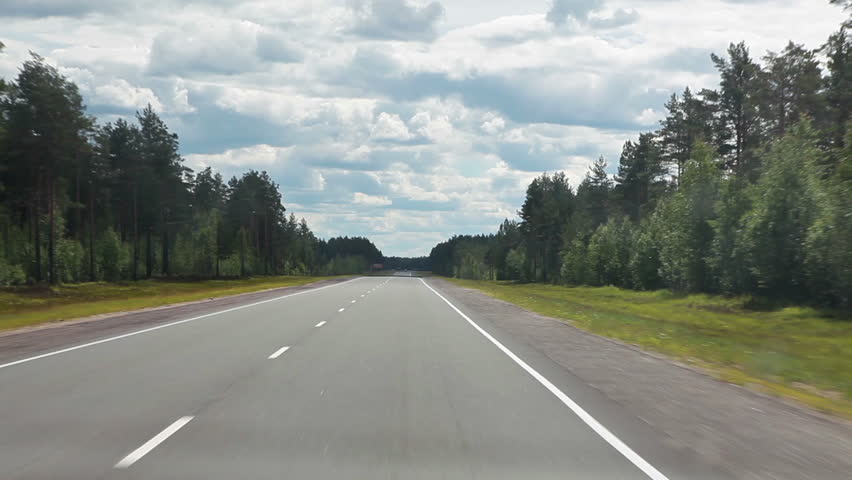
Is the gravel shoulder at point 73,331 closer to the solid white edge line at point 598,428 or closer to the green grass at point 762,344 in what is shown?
the solid white edge line at point 598,428

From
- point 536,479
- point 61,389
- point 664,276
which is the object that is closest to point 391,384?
point 61,389

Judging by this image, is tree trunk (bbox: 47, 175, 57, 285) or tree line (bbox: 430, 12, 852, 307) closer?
tree line (bbox: 430, 12, 852, 307)

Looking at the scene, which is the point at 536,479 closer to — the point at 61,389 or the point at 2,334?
the point at 61,389

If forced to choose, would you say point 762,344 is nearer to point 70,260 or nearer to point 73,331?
point 73,331

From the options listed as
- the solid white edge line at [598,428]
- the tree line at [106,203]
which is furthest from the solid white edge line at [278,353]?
the tree line at [106,203]

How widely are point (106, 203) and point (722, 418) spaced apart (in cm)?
9566

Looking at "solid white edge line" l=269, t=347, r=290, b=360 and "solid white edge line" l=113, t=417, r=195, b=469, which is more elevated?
"solid white edge line" l=269, t=347, r=290, b=360

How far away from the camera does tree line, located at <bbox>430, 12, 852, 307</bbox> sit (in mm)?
34750

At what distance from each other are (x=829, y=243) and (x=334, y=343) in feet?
75.7

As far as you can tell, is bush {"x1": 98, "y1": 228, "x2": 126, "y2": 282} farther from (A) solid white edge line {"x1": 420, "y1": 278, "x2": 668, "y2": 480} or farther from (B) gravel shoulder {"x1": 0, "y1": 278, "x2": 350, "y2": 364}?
(A) solid white edge line {"x1": 420, "y1": 278, "x2": 668, "y2": 480}

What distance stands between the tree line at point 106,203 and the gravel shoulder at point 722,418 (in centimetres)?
4030

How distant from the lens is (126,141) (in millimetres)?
88188

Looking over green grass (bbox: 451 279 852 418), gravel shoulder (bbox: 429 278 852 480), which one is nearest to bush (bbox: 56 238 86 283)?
green grass (bbox: 451 279 852 418)

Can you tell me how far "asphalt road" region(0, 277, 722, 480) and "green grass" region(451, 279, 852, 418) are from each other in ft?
11.4
